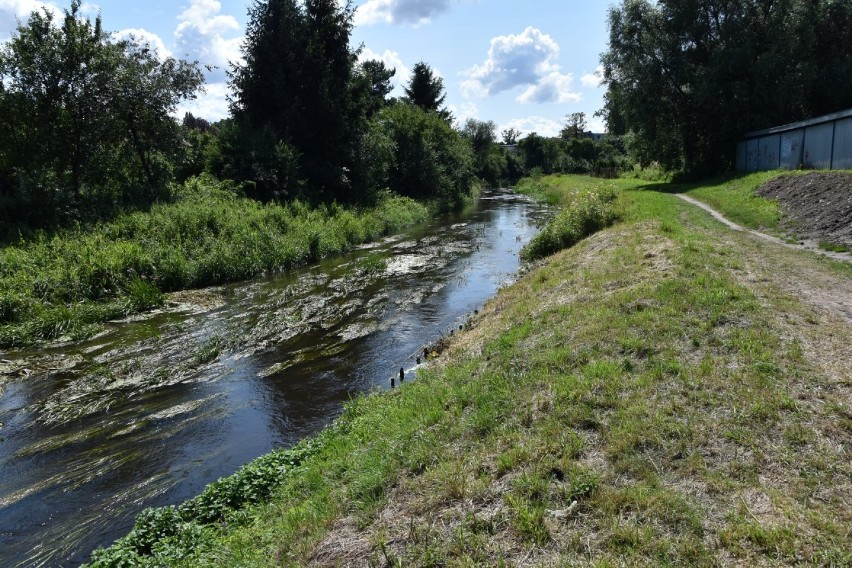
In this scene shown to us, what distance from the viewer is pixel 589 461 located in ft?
16.9

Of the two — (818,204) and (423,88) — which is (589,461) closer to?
(818,204)

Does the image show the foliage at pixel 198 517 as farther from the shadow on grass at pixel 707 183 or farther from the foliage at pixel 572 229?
the shadow on grass at pixel 707 183

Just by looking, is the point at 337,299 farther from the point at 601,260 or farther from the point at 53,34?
the point at 53,34

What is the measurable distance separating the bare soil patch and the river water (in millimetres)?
8962

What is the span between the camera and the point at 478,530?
4.49 metres

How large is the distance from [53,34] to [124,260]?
33.2 feet

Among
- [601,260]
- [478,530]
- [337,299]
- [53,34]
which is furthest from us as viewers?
[53,34]

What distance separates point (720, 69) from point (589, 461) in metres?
39.2

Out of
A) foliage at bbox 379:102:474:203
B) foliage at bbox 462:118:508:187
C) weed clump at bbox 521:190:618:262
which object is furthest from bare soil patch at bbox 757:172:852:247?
foliage at bbox 462:118:508:187

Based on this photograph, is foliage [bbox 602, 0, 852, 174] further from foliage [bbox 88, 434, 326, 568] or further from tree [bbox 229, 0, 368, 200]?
foliage [bbox 88, 434, 326, 568]

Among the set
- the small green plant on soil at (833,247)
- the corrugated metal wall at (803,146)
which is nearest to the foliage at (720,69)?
the corrugated metal wall at (803,146)

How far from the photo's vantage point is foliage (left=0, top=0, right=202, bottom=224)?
1975 centimetres

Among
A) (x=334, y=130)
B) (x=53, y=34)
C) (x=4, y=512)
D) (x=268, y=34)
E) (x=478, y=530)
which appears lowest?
(x=4, y=512)

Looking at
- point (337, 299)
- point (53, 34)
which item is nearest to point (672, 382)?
point (337, 299)
